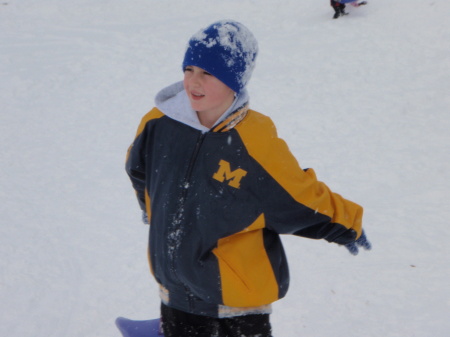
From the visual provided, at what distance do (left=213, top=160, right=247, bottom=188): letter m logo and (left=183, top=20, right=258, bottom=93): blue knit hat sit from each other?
0.98ft

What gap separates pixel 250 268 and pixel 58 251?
2.67 metres

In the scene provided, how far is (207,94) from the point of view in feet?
6.18

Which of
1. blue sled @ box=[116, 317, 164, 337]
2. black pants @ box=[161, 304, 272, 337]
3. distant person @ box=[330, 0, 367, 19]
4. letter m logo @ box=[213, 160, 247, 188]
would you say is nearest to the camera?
letter m logo @ box=[213, 160, 247, 188]

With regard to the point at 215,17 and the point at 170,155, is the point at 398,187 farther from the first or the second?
the point at 215,17

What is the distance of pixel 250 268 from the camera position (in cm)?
188

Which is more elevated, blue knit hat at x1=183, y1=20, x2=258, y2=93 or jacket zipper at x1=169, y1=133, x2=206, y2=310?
blue knit hat at x1=183, y1=20, x2=258, y2=93

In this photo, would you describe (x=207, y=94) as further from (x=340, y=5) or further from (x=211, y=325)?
(x=340, y=5)

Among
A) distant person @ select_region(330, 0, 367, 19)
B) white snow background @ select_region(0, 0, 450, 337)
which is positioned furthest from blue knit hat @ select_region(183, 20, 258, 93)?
distant person @ select_region(330, 0, 367, 19)

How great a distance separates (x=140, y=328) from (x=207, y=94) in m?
1.30

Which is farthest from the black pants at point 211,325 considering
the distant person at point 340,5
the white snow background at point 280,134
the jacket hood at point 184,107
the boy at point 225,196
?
the distant person at point 340,5

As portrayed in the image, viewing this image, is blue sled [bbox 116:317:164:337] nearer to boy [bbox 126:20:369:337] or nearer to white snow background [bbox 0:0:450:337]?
boy [bbox 126:20:369:337]

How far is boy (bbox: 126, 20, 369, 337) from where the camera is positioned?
5.95 feet

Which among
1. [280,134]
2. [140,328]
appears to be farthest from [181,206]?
[280,134]

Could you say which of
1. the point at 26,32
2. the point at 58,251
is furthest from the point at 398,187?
the point at 26,32
